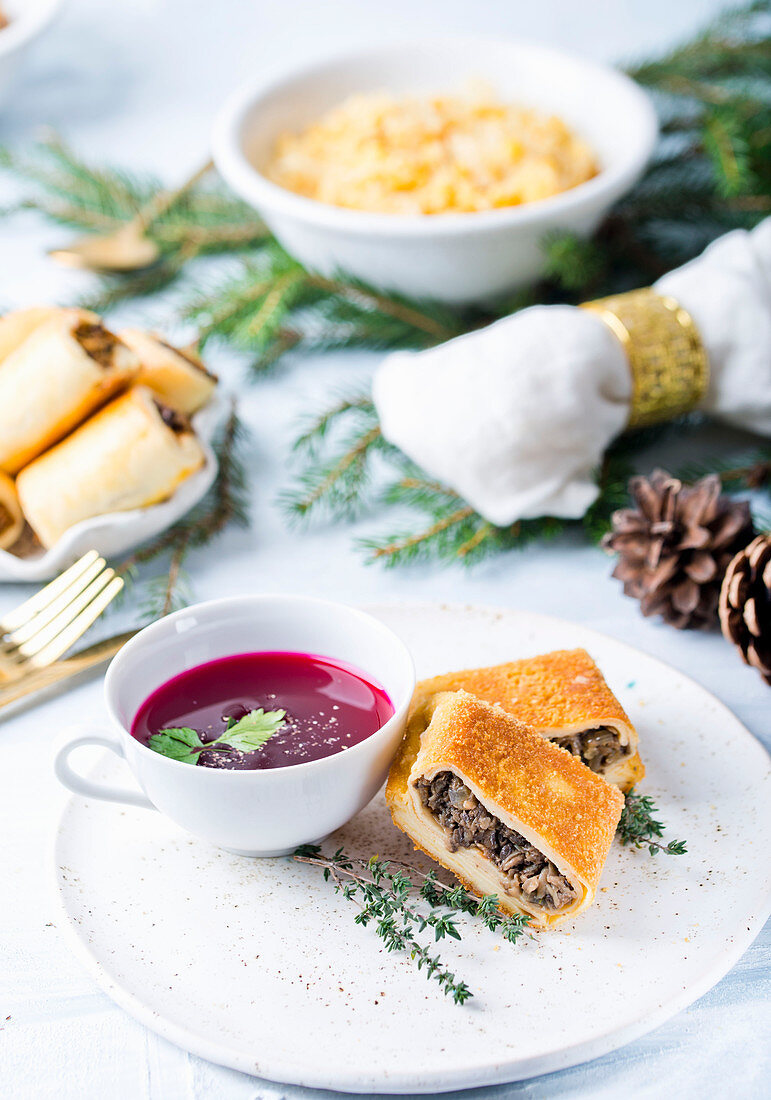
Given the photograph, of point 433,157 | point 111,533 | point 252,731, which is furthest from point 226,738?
point 433,157

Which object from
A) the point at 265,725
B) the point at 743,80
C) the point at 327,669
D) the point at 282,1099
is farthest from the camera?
the point at 743,80

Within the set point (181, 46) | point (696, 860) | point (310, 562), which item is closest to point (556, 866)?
point (696, 860)

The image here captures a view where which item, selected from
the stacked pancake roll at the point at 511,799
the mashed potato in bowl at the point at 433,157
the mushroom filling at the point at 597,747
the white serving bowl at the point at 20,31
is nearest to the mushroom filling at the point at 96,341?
the mashed potato in bowl at the point at 433,157

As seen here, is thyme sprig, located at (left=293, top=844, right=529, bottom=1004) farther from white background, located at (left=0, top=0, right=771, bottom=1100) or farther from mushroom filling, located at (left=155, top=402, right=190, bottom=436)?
mushroom filling, located at (left=155, top=402, right=190, bottom=436)

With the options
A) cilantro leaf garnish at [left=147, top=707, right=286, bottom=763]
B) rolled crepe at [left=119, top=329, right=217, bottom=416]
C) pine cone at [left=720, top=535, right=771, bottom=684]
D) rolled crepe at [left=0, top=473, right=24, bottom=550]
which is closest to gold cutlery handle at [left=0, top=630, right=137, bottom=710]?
rolled crepe at [left=0, top=473, right=24, bottom=550]

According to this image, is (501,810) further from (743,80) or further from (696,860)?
(743,80)

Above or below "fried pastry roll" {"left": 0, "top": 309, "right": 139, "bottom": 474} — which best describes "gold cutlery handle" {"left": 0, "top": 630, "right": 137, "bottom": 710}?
below

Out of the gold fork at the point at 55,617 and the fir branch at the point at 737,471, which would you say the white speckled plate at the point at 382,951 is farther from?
the fir branch at the point at 737,471
